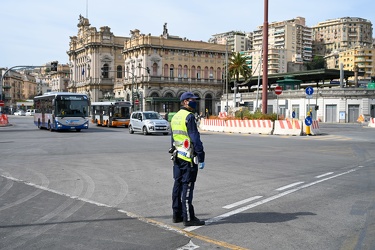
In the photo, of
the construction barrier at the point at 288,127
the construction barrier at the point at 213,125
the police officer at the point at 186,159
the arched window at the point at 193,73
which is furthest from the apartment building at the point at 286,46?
the police officer at the point at 186,159

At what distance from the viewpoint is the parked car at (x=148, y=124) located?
95.5 feet

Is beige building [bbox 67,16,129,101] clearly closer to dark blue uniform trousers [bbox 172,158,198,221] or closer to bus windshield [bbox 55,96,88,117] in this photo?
bus windshield [bbox 55,96,88,117]

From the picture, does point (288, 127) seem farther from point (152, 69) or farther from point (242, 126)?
point (152, 69)

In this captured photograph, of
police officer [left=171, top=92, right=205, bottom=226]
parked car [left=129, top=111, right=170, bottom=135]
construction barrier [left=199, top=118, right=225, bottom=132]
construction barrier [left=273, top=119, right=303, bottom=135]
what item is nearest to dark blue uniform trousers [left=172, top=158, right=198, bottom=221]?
police officer [left=171, top=92, right=205, bottom=226]

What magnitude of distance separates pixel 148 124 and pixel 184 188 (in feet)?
76.1

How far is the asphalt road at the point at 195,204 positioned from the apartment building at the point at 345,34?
18496 cm

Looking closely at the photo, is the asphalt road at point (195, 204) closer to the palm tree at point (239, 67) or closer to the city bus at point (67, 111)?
the city bus at point (67, 111)

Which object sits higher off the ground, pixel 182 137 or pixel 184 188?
pixel 182 137

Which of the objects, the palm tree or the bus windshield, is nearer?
the bus windshield

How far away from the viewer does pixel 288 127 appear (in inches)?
1151

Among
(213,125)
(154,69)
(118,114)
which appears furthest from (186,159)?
(154,69)

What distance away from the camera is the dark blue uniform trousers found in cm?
614

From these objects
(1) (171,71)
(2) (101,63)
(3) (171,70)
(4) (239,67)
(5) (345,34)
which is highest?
(5) (345,34)

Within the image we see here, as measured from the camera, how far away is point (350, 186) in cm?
921
